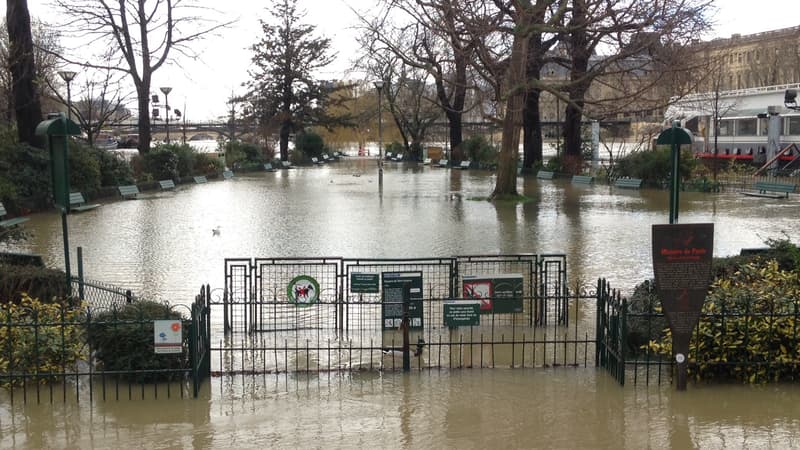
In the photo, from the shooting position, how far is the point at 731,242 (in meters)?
19.2

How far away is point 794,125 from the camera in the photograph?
49656mm

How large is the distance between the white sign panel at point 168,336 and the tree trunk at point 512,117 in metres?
20.4

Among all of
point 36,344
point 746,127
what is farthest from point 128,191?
point 746,127

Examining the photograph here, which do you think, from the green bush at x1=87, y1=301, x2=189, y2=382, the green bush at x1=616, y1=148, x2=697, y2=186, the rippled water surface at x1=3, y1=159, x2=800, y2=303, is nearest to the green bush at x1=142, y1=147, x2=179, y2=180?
the rippled water surface at x1=3, y1=159, x2=800, y2=303

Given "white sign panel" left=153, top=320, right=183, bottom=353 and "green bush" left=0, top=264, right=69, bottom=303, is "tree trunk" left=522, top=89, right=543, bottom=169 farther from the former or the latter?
"white sign panel" left=153, top=320, right=183, bottom=353

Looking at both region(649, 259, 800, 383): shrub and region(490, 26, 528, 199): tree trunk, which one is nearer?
region(649, 259, 800, 383): shrub

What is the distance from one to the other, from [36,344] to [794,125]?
166ft

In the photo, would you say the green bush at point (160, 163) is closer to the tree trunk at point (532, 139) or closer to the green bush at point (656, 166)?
the tree trunk at point (532, 139)

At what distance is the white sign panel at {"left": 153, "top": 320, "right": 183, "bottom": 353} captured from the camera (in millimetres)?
8281

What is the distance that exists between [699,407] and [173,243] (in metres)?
14.6

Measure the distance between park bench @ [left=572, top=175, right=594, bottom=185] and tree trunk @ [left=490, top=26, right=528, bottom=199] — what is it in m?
9.66

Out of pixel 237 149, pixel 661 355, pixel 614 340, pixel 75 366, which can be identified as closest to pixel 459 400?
pixel 614 340

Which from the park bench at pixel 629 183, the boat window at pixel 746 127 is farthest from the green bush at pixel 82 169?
the boat window at pixel 746 127

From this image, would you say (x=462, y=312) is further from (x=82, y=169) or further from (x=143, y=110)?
(x=143, y=110)
